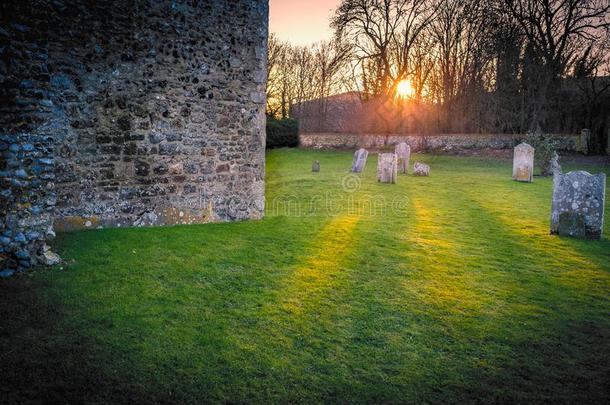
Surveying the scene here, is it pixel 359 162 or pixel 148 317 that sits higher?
pixel 359 162

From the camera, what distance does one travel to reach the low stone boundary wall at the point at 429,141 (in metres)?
25.1

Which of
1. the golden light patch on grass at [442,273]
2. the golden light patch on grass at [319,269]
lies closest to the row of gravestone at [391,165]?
the golden light patch on grass at [442,273]

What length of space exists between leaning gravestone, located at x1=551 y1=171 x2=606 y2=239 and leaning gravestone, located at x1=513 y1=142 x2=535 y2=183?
8237 mm

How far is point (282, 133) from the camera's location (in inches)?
1232

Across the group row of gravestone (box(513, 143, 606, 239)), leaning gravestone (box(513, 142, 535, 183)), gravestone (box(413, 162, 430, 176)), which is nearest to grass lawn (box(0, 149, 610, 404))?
row of gravestone (box(513, 143, 606, 239))

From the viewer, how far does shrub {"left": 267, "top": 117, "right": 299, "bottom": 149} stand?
30.6 m

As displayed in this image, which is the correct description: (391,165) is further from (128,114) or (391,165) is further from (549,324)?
(549,324)

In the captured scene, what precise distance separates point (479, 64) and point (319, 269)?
2849cm

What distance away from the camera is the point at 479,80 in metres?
28.9

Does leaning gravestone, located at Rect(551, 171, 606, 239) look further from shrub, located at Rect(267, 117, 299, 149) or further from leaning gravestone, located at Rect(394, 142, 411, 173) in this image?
shrub, located at Rect(267, 117, 299, 149)

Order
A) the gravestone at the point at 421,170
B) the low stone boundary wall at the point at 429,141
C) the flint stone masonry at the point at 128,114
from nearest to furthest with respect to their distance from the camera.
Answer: the flint stone masonry at the point at 128,114
the gravestone at the point at 421,170
the low stone boundary wall at the point at 429,141

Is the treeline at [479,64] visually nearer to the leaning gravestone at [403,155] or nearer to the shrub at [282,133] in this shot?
the shrub at [282,133]

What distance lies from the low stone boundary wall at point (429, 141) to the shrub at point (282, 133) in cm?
124

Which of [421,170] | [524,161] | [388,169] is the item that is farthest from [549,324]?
[421,170]
